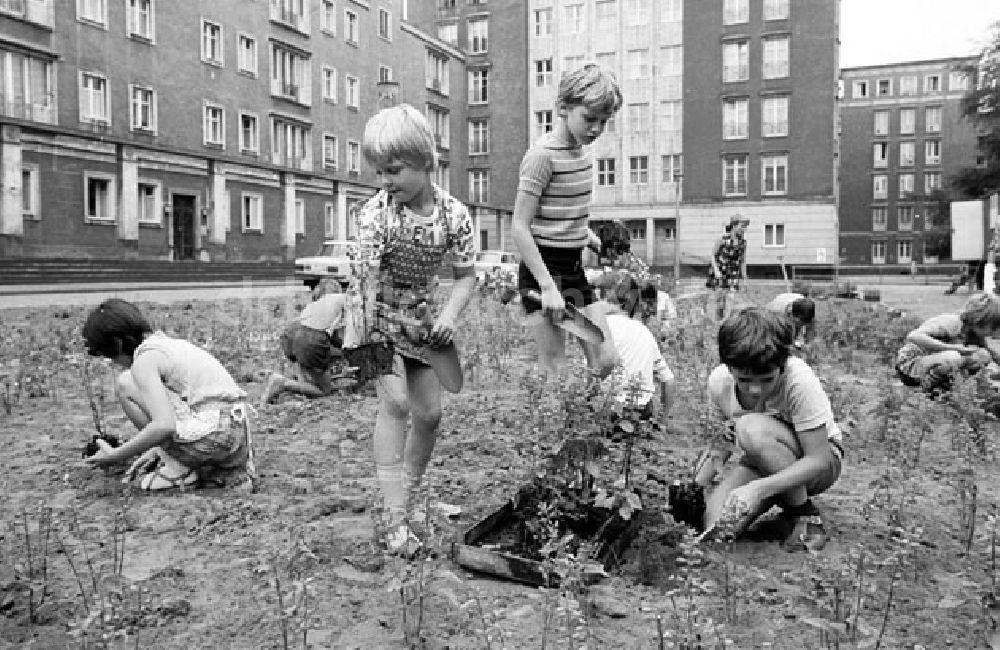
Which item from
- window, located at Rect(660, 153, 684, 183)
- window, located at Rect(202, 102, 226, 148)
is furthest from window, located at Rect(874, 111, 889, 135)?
window, located at Rect(202, 102, 226, 148)

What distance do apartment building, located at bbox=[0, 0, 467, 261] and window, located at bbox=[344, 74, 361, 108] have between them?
0.09m

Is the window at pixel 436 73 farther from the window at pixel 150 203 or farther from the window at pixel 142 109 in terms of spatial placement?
the window at pixel 150 203

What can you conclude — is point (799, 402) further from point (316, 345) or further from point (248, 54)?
point (248, 54)

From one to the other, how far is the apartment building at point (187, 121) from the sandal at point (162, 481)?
15396 millimetres

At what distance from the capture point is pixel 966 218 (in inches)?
503

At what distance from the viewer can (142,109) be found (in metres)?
30.5

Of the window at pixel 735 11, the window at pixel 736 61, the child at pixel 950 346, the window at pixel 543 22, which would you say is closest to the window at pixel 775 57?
the window at pixel 736 61

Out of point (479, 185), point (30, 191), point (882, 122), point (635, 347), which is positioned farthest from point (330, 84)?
point (882, 122)

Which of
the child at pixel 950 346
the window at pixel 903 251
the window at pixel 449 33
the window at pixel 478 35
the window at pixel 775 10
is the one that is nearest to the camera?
the child at pixel 950 346

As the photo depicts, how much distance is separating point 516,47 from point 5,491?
51206 mm

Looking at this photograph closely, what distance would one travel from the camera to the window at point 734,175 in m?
46.3

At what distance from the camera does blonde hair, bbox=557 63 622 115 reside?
360 cm

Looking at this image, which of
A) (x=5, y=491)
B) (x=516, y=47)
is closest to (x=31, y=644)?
(x=5, y=491)

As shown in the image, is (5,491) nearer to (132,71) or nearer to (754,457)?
(754,457)
